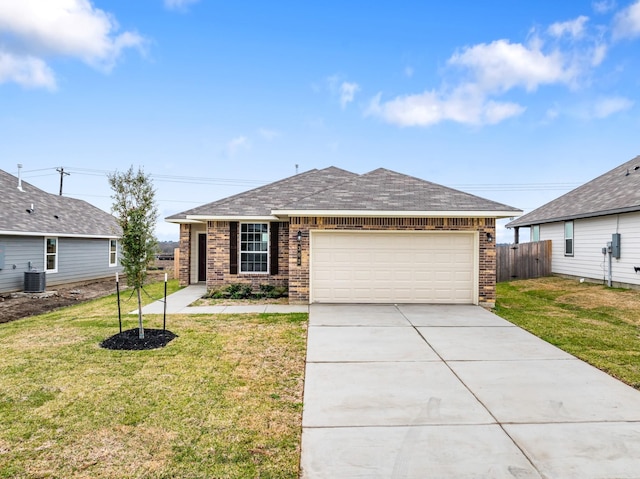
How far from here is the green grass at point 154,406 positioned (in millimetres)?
3264

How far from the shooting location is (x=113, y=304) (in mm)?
11961

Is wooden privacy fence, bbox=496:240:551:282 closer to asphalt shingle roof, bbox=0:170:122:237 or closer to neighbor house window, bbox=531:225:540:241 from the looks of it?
neighbor house window, bbox=531:225:540:241

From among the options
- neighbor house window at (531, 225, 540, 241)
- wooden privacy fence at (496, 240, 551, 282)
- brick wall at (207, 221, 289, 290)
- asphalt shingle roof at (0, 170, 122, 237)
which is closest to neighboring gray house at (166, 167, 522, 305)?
brick wall at (207, 221, 289, 290)

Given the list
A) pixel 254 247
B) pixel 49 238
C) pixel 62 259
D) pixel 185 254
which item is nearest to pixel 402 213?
pixel 254 247

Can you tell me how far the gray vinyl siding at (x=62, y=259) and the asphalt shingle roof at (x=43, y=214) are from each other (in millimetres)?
493

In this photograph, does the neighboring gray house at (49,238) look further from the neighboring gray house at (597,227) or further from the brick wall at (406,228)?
the neighboring gray house at (597,227)

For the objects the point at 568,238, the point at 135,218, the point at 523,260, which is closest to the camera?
the point at 135,218

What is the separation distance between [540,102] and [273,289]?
14345mm

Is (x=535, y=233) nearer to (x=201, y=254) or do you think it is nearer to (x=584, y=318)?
(x=584, y=318)

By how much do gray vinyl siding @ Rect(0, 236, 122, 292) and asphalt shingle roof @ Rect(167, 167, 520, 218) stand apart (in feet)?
19.2

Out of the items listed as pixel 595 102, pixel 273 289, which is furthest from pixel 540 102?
pixel 273 289

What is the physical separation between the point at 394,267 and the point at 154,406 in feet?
26.0

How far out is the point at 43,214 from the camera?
17219mm

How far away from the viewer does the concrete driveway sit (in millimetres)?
3238
